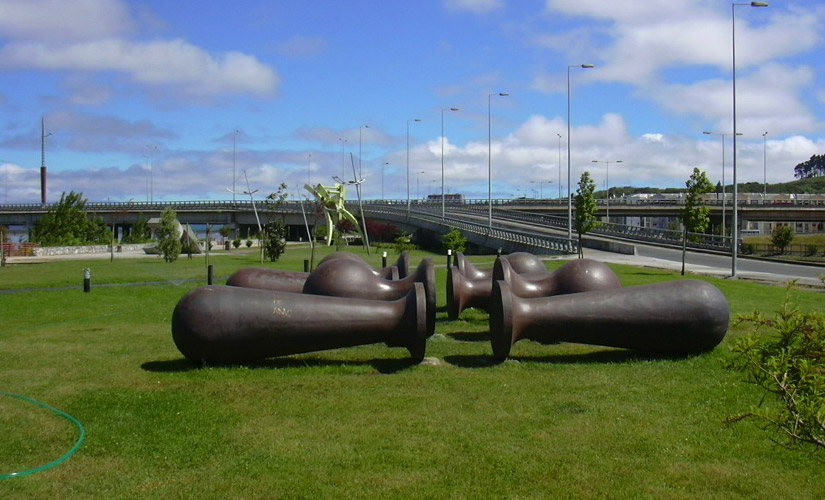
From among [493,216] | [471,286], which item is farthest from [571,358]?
[493,216]

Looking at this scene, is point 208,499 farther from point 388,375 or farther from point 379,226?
point 379,226

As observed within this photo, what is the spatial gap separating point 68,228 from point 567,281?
68.7 metres

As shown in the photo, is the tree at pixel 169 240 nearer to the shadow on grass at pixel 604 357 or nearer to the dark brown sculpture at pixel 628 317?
the shadow on grass at pixel 604 357

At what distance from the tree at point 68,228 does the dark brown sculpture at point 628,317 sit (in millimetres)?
65563

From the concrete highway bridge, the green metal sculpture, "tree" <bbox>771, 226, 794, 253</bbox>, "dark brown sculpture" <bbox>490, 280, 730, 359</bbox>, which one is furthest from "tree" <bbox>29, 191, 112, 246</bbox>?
"dark brown sculpture" <bbox>490, 280, 730, 359</bbox>

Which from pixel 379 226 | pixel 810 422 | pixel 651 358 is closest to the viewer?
pixel 810 422

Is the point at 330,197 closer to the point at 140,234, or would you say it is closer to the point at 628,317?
the point at 140,234

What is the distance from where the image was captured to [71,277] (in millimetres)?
32188

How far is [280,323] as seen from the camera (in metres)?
11.3

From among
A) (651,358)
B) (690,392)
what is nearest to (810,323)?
(690,392)

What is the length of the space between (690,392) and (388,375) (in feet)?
12.6

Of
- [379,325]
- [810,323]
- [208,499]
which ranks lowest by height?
[208,499]

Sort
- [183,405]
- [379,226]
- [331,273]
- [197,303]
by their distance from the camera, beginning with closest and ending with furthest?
[183,405], [197,303], [331,273], [379,226]

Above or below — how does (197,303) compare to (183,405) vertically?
above
